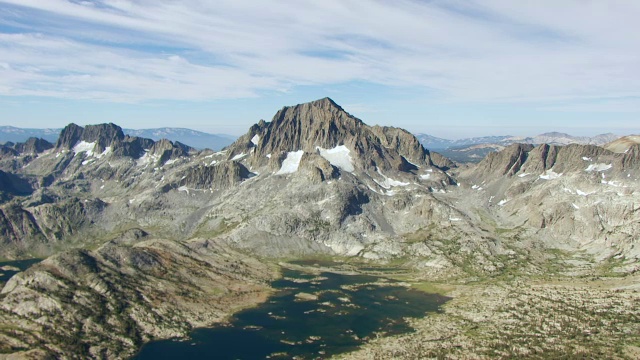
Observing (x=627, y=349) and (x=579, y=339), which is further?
(x=579, y=339)

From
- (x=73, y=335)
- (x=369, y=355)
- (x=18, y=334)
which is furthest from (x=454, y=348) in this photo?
(x=18, y=334)

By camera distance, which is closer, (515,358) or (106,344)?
(515,358)

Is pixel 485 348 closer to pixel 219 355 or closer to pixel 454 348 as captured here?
pixel 454 348

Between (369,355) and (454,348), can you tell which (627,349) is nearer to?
(454,348)

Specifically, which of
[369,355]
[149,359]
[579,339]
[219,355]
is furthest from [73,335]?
[579,339]

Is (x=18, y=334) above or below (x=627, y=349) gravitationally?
below

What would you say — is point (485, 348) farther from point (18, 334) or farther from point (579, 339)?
point (18, 334)

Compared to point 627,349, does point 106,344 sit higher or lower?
lower

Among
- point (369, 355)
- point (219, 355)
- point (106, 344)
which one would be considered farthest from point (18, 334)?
point (369, 355)
